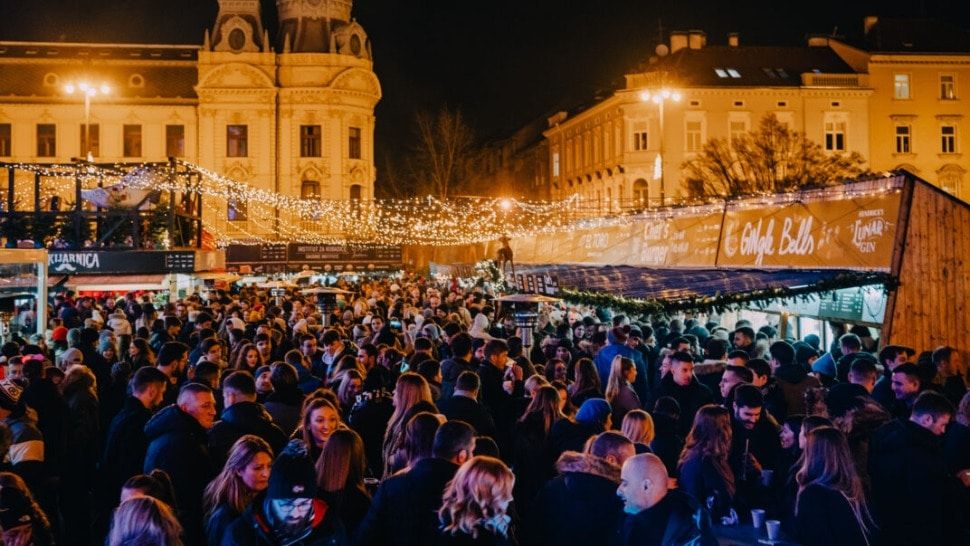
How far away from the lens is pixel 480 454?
6.04 m

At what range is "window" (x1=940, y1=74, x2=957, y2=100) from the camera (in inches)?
2121

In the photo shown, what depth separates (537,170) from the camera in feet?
244

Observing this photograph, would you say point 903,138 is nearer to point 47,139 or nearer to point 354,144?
point 354,144

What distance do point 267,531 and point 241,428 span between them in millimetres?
2270

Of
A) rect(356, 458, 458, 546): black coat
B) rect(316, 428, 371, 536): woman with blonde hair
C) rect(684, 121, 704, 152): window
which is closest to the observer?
rect(356, 458, 458, 546): black coat

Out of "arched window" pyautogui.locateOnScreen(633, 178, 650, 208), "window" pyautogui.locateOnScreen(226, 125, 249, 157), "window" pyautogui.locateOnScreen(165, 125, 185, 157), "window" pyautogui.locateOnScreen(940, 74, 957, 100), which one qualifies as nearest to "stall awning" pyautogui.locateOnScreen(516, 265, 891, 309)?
"arched window" pyautogui.locateOnScreen(633, 178, 650, 208)

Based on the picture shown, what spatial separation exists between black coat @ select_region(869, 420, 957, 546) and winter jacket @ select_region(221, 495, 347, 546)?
321cm

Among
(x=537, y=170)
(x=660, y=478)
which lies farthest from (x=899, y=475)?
(x=537, y=170)

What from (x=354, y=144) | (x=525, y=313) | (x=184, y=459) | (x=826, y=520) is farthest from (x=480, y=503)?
(x=354, y=144)

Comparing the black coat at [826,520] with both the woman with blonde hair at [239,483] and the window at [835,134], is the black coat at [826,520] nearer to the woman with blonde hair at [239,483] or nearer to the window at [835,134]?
the woman with blonde hair at [239,483]

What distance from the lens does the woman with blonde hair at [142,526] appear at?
161 inches

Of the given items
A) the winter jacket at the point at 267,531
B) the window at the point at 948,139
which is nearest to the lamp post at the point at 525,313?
the winter jacket at the point at 267,531

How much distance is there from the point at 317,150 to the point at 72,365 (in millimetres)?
53373

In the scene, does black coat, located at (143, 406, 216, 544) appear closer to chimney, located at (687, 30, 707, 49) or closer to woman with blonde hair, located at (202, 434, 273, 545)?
woman with blonde hair, located at (202, 434, 273, 545)
